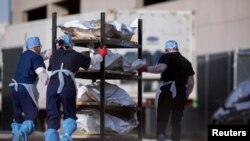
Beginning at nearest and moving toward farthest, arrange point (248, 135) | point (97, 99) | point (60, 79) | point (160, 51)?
point (248, 135)
point (60, 79)
point (97, 99)
point (160, 51)

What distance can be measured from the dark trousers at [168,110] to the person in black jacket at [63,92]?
1889mm

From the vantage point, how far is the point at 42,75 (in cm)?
1116

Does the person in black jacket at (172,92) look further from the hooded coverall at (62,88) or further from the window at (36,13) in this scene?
the window at (36,13)

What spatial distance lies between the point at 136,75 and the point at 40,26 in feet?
33.6

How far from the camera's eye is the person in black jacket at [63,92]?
10797 mm

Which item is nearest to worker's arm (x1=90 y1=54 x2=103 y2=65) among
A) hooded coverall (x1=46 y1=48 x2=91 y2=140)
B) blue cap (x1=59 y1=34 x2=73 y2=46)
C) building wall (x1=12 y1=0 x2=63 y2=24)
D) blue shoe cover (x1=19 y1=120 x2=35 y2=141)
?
hooded coverall (x1=46 y1=48 x2=91 y2=140)

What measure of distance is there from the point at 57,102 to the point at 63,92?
0.62 ft

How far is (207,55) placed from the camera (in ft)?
106

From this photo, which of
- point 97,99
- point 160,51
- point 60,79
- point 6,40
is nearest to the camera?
point 60,79

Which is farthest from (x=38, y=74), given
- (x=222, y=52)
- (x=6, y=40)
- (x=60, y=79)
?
(x=222, y=52)

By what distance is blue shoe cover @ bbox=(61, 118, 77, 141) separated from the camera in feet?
35.0

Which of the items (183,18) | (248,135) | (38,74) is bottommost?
(248,135)

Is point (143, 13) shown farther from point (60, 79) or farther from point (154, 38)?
point (60, 79)

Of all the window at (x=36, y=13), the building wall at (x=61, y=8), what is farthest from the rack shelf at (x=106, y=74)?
the window at (x=36, y=13)
